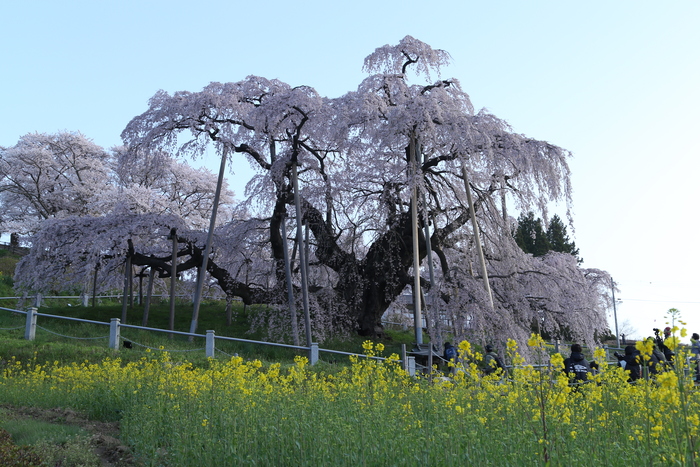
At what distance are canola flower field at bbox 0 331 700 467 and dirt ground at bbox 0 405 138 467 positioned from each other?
207 mm

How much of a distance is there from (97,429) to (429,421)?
516 centimetres

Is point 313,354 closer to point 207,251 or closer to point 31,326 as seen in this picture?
point 207,251

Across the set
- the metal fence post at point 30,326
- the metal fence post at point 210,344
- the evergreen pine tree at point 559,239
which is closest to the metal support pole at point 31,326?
the metal fence post at point 30,326

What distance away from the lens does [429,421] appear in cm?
Result: 538

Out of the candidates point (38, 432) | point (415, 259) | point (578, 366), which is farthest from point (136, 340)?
point (578, 366)

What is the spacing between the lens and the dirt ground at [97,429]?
6820mm

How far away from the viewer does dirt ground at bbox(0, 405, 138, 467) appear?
6820mm

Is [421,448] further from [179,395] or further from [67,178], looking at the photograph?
[67,178]

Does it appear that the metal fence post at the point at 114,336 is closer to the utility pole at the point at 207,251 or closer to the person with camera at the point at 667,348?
the utility pole at the point at 207,251

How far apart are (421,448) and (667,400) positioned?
2.09m

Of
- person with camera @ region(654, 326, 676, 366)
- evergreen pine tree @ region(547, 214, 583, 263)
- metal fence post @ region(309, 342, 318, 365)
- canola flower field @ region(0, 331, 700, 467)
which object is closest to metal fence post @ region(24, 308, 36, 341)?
metal fence post @ region(309, 342, 318, 365)

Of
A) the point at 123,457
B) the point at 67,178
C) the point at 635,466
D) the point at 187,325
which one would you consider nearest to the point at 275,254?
the point at 187,325

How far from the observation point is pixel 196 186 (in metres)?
33.5

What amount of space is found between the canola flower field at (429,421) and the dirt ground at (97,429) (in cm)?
21
